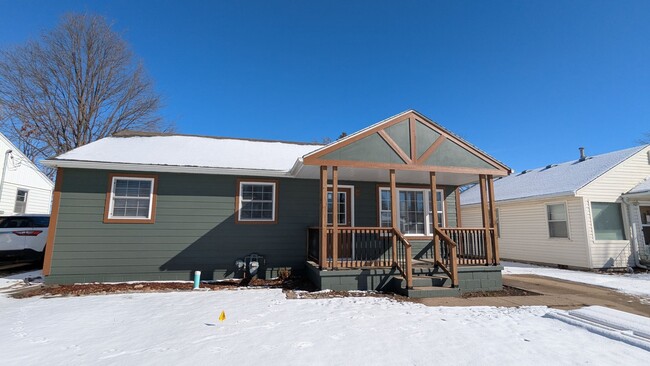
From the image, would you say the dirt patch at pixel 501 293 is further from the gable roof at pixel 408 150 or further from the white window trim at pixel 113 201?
the white window trim at pixel 113 201

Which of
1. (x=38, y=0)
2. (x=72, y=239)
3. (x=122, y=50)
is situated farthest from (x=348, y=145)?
(x=122, y=50)

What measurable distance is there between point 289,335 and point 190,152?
23.3ft

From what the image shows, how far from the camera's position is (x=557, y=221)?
11695 mm

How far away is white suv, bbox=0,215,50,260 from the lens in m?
9.09

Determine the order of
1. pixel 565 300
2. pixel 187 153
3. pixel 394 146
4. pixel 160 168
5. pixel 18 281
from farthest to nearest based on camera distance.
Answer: pixel 187 153, pixel 160 168, pixel 18 281, pixel 394 146, pixel 565 300

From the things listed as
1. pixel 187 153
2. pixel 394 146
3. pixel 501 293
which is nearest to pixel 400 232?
pixel 394 146

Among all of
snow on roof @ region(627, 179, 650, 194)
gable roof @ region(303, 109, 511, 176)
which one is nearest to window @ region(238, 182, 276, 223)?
gable roof @ region(303, 109, 511, 176)

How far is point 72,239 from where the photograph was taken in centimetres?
751

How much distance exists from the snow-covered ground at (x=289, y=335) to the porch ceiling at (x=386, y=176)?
3.51 m

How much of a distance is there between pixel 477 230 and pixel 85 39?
887 inches

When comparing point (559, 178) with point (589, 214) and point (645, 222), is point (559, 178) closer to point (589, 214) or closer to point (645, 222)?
point (589, 214)

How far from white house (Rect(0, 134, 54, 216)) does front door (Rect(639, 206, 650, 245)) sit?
27070 mm

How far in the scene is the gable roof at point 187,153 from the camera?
7.97 m

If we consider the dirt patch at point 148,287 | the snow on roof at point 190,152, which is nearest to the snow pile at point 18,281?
the dirt patch at point 148,287
